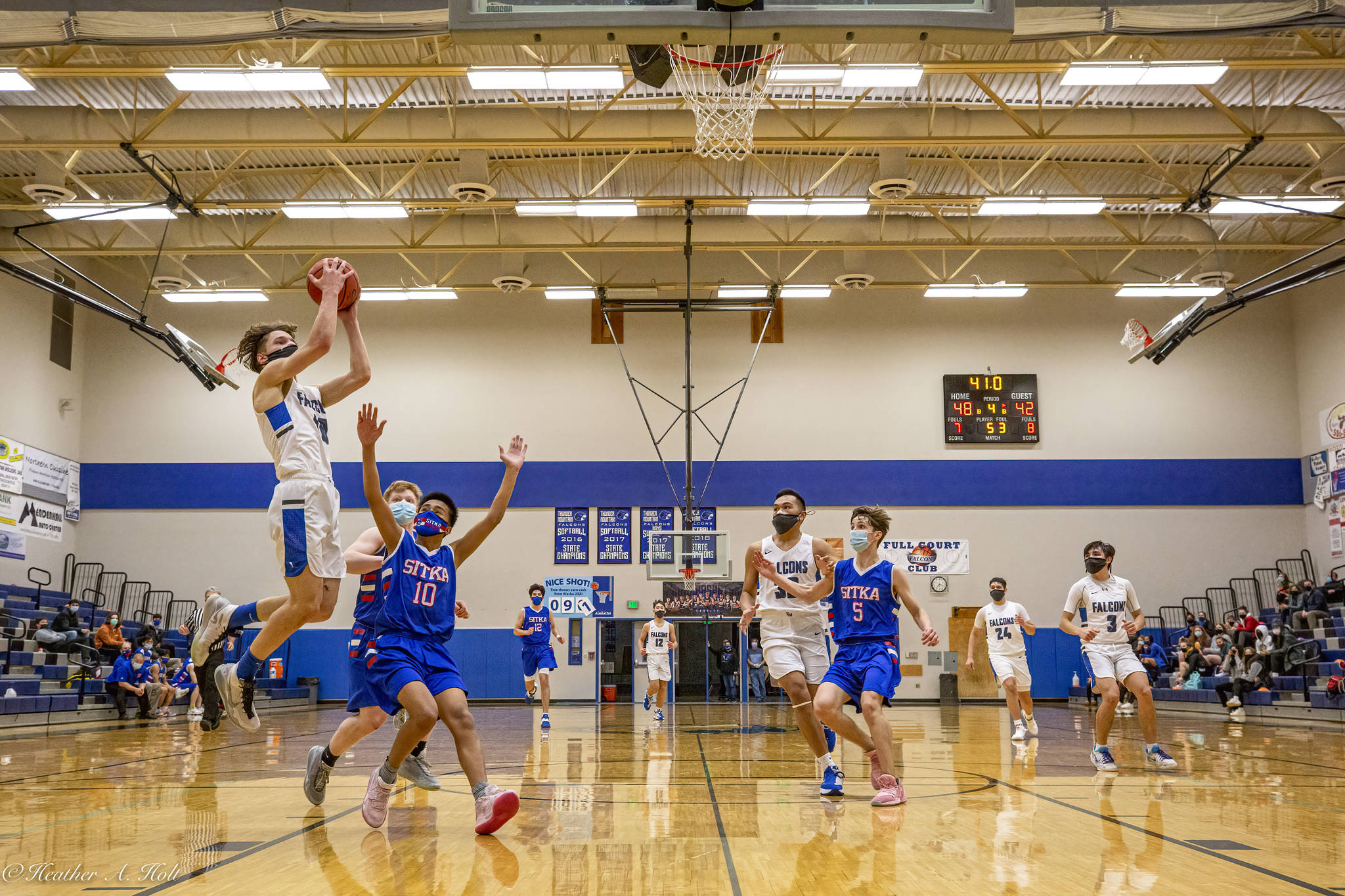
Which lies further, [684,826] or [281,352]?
[281,352]

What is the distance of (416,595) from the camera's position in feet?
15.7

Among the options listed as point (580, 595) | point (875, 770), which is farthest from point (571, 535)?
point (875, 770)

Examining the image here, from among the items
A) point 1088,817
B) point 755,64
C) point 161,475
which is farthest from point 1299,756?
point 161,475

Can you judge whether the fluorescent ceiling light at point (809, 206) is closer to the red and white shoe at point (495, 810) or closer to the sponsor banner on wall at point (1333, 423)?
the sponsor banner on wall at point (1333, 423)

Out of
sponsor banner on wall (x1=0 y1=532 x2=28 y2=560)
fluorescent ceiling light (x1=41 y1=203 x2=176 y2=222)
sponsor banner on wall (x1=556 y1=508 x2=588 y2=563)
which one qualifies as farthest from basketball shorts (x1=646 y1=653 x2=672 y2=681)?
sponsor banner on wall (x1=0 y1=532 x2=28 y2=560)

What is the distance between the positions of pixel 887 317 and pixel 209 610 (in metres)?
19.4

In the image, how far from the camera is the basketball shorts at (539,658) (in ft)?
48.7

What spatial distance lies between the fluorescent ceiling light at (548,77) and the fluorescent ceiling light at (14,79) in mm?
5416

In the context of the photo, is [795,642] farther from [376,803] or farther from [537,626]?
[537,626]

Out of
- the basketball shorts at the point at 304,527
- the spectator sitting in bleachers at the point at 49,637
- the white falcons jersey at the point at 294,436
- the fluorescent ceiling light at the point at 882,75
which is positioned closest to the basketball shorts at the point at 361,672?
the basketball shorts at the point at 304,527

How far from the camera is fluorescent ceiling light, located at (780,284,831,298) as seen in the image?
20.6 m

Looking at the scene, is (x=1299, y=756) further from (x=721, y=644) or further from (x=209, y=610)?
(x=721, y=644)

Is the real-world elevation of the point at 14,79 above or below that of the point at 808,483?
above

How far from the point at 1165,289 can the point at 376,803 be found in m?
20.1
